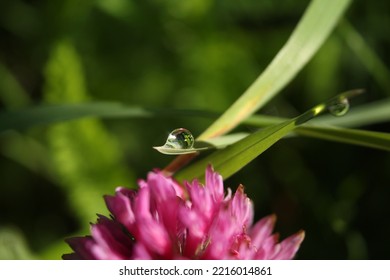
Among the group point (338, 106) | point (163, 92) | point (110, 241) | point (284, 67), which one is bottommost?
point (110, 241)

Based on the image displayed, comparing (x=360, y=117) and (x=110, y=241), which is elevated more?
(x=360, y=117)

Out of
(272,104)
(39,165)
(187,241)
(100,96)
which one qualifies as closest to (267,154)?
(272,104)

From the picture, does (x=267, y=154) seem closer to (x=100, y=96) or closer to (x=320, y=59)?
(x=320, y=59)

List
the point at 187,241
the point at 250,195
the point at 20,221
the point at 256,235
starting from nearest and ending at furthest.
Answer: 1. the point at 187,241
2. the point at 256,235
3. the point at 250,195
4. the point at 20,221

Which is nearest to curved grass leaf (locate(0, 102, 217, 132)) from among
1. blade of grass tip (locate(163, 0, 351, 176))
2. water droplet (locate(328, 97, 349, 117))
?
blade of grass tip (locate(163, 0, 351, 176))

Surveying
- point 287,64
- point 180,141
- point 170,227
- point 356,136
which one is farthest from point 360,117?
point 170,227

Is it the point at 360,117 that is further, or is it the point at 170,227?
the point at 360,117

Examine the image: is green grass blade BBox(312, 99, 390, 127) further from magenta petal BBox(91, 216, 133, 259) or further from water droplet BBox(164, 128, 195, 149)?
magenta petal BBox(91, 216, 133, 259)

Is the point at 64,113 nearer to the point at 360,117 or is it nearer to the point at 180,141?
the point at 180,141
